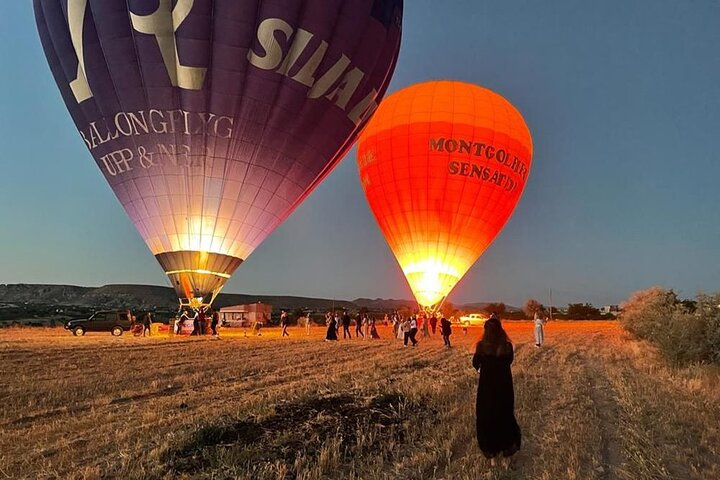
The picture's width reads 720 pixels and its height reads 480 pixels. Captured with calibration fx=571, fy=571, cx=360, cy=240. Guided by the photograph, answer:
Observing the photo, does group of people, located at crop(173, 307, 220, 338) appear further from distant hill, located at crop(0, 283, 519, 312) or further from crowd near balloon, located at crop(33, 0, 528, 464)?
distant hill, located at crop(0, 283, 519, 312)

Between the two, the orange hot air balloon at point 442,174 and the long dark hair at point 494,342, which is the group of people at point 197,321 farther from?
the long dark hair at point 494,342

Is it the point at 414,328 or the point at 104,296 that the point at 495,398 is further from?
the point at 104,296

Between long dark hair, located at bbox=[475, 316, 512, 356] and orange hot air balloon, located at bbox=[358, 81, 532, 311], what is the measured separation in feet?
67.7

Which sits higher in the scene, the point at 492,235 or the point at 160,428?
the point at 492,235

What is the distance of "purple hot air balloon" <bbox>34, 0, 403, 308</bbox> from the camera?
54.7ft

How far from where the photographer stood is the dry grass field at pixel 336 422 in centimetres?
535

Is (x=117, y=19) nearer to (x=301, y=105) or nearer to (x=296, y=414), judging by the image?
(x=301, y=105)

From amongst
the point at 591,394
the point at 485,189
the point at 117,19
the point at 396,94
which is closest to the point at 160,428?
the point at 591,394

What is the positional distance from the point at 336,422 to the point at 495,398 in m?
2.15

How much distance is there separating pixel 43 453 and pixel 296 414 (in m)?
2.98

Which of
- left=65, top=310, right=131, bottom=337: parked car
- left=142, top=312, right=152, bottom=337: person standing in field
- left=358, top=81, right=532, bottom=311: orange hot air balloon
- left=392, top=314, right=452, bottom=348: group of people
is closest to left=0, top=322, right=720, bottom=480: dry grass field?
left=392, top=314, right=452, bottom=348: group of people

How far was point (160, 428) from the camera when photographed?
264 inches

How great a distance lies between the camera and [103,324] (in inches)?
1187

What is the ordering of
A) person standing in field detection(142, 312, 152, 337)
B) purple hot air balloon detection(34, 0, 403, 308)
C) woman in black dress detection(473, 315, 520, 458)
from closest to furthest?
1. woman in black dress detection(473, 315, 520, 458)
2. purple hot air balloon detection(34, 0, 403, 308)
3. person standing in field detection(142, 312, 152, 337)
